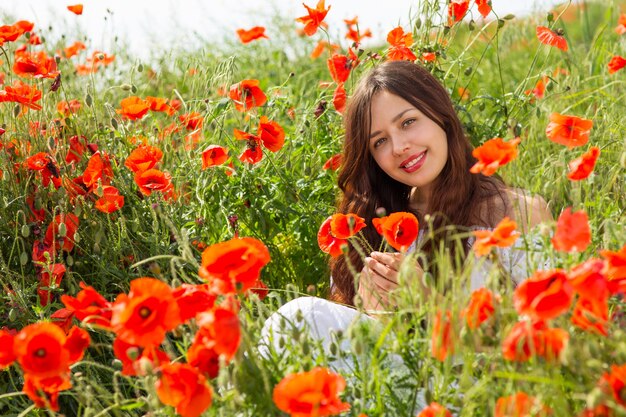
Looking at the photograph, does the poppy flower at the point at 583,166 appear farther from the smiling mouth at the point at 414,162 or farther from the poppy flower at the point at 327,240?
the smiling mouth at the point at 414,162

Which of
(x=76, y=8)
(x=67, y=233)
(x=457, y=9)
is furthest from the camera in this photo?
(x=76, y=8)

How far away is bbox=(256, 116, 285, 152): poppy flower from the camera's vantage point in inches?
114

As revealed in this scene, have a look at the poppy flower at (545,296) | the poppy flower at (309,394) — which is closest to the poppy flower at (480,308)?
the poppy flower at (545,296)

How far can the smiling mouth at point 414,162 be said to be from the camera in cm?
284

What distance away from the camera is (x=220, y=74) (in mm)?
3156

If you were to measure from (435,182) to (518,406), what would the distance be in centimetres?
158

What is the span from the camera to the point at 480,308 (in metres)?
1.61

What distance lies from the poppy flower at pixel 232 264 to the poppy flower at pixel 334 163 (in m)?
1.54

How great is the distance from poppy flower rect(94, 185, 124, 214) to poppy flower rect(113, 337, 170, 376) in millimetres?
976

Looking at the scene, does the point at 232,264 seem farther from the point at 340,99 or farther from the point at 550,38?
the point at 550,38

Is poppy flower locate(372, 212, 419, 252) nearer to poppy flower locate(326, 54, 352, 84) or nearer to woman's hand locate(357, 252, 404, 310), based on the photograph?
woman's hand locate(357, 252, 404, 310)

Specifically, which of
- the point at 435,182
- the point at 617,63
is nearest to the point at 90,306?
the point at 435,182

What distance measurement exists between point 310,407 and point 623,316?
730 mm

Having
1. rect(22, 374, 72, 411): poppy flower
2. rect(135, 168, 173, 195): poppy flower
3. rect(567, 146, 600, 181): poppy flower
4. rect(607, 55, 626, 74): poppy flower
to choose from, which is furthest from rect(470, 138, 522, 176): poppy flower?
rect(607, 55, 626, 74): poppy flower
